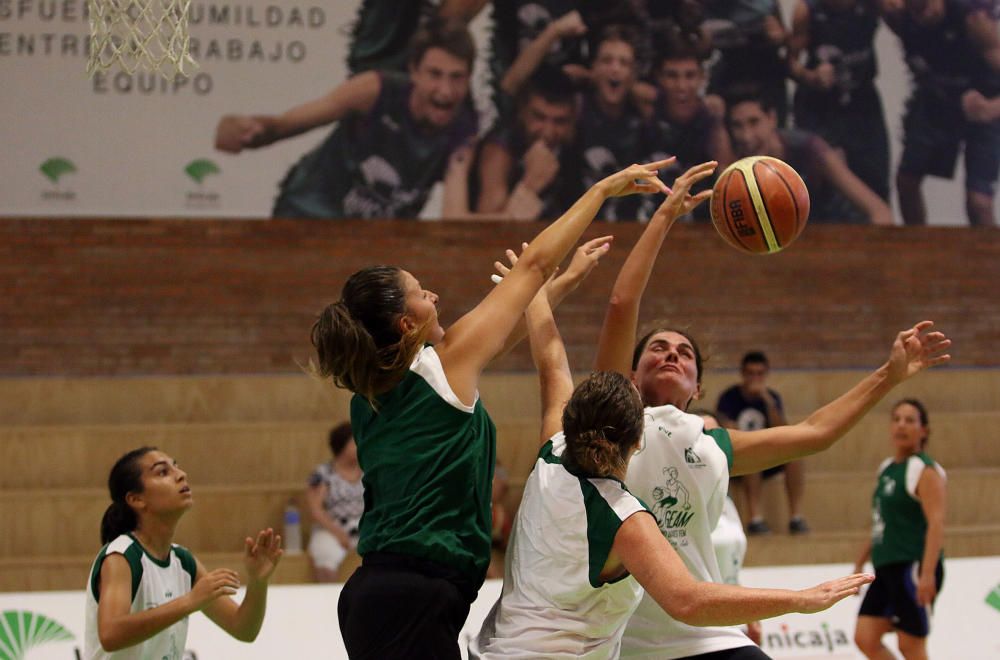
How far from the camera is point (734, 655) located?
10.4ft

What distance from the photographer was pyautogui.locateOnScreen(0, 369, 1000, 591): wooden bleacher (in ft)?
26.1

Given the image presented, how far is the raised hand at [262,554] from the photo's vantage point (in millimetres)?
3836

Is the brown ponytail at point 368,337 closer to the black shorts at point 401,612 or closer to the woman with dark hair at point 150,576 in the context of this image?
the black shorts at point 401,612

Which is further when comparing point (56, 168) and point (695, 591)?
point (56, 168)

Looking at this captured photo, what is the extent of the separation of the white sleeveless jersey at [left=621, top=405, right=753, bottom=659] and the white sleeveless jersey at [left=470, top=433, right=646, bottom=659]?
0.34 m

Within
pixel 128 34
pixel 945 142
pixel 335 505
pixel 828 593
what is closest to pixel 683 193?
pixel 828 593

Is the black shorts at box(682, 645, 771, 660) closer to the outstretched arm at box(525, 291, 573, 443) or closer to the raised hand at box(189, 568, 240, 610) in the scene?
the outstretched arm at box(525, 291, 573, 443)

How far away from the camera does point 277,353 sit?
9781mm

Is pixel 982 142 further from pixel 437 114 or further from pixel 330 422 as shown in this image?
pixel 330 422

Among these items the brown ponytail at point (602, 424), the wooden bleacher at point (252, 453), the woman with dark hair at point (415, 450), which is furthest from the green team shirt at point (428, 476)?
the wooden bleacher at point (252, 453)

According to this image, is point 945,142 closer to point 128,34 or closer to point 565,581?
point 128,34

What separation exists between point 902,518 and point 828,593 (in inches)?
166

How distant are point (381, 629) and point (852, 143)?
325 inches

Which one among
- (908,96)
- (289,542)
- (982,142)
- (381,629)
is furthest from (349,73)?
(381,629)
